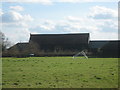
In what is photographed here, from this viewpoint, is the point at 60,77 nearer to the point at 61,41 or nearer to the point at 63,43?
the point at 63,43

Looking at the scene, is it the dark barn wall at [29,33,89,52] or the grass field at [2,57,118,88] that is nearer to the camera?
the grass field at [2,57,118,88]

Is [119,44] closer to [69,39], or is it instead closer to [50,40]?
[69,39]

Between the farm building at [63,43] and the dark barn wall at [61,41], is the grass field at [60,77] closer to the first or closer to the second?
the farm building at [63,43]

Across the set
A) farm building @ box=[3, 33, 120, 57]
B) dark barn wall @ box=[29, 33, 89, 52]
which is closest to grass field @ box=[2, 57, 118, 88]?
farm building @ box=[3, 33, 120, 57]

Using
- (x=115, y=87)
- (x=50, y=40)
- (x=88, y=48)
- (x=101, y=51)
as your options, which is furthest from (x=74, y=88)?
(x=50, y=40)

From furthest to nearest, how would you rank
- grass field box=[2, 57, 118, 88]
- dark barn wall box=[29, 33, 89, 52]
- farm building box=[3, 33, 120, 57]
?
1. dark barn wall box=[29, 33, 89, 52]
2. farm building box=[3, 33, 120, 57]
3. grass field box=[2, 57, 118, 88]

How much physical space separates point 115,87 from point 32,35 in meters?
62.9

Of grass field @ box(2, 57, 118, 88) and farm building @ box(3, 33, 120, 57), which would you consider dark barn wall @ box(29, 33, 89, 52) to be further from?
grass field @ box(2, 57, 118, 88)

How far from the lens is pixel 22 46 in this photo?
5922 cm

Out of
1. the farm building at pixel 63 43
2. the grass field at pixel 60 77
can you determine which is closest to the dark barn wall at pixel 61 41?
the farm building at pixel 63 43

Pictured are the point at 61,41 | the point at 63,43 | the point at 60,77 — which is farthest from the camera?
the point at 61,41

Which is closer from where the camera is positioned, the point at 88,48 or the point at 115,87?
the point at 115,87

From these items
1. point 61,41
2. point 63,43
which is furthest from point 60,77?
point 61,41

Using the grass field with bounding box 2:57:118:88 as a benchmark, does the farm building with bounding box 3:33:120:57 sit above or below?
above
